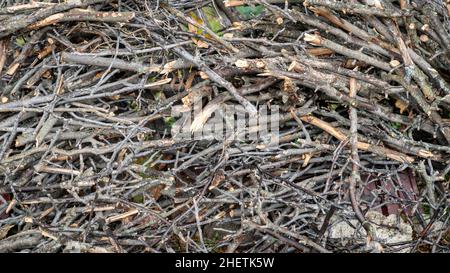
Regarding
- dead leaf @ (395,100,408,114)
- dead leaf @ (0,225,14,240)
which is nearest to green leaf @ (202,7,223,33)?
dead leaf @ (395,100,408,114)

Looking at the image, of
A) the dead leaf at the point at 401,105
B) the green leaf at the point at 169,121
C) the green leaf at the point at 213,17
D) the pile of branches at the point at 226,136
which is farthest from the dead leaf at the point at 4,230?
the dead leaf at the point at 401,105

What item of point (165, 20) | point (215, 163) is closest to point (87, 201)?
point (215, 163)

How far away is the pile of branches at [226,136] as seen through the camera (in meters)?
2.33

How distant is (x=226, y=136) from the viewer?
7.92 feet

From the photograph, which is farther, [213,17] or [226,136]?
[213,17]

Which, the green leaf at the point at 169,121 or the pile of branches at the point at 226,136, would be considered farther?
the green leaf at the point at 169,121

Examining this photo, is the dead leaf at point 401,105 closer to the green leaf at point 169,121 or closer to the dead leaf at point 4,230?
the green leaf at point 169,121

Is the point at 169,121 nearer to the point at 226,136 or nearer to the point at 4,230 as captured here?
the point at 226,136

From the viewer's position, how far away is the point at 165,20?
8.36 ft

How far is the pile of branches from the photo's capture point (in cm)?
233

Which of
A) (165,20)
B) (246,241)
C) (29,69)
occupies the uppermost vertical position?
(165,20)

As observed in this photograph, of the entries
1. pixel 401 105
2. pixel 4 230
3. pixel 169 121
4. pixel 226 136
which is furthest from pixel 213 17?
pixel 4 230
